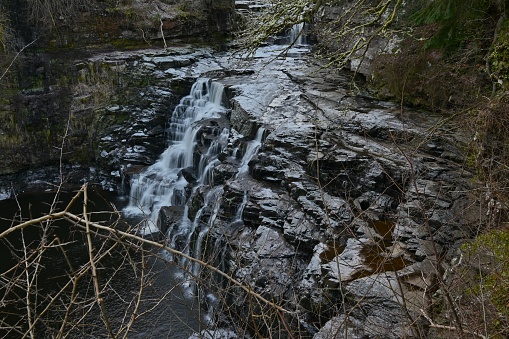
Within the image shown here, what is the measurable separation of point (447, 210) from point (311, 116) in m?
4.36

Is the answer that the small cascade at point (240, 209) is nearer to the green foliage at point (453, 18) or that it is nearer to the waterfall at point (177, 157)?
the waterfall at point (177, 157)

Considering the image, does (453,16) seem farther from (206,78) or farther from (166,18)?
(166,18)

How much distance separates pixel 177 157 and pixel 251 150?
11.2 feet

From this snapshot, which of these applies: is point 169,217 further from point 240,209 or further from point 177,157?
point 177,157

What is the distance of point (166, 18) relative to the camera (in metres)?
16.8

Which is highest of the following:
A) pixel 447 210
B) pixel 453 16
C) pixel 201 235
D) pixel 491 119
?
pixel 453 16

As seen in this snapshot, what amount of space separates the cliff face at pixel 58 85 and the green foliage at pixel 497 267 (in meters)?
11.4

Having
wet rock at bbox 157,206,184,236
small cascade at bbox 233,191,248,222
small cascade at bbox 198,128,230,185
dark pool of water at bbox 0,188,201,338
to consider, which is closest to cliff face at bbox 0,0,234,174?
dark pool of water at bbox 0,188,201,338

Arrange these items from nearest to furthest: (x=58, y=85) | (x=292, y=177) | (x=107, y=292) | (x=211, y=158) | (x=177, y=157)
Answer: (x=107, y=292), (x=292, y=177), (x=211, y=158), (x=177, y=157), (x=58, y=85)

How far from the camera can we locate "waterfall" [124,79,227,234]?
12555 millimetres

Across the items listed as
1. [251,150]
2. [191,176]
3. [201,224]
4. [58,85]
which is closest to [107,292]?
[201,224]

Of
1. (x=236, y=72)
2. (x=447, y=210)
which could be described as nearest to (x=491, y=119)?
(x=447, y=210)

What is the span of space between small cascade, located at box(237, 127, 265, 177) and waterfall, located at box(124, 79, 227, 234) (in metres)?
1.20

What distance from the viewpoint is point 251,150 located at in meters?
10.9
